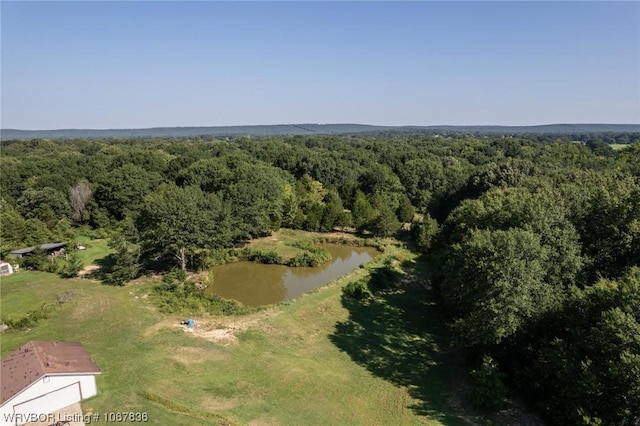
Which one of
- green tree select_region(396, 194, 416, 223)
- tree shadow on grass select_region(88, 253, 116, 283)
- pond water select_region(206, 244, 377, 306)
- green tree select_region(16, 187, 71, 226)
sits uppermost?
green tree select_region(16, 187, 71, 226)

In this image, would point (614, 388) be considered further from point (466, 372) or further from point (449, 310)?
point (449, 310)

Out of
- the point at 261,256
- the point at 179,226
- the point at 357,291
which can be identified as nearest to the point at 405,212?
the point at 261,256

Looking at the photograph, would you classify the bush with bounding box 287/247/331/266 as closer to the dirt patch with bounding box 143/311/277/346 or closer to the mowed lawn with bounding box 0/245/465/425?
the mowed lawn with bounding box 0/245/465/425

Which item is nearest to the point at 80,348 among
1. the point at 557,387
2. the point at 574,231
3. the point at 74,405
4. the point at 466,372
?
the point at 74,405

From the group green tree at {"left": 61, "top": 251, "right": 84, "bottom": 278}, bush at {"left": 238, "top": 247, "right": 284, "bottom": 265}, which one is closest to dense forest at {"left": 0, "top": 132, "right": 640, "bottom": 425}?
bush at {"left": 238, "top": 247, "right": 284, "bottom": 265}

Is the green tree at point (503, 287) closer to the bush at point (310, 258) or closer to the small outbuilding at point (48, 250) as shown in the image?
the bush at point (310, 258)

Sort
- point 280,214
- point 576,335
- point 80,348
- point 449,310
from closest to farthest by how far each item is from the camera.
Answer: point 576,335 < point 80,348 < point 449,310 < point 280,214

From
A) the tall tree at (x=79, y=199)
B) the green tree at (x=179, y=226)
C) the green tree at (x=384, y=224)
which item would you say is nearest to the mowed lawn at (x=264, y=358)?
the green tree at (x=179, y=226)
